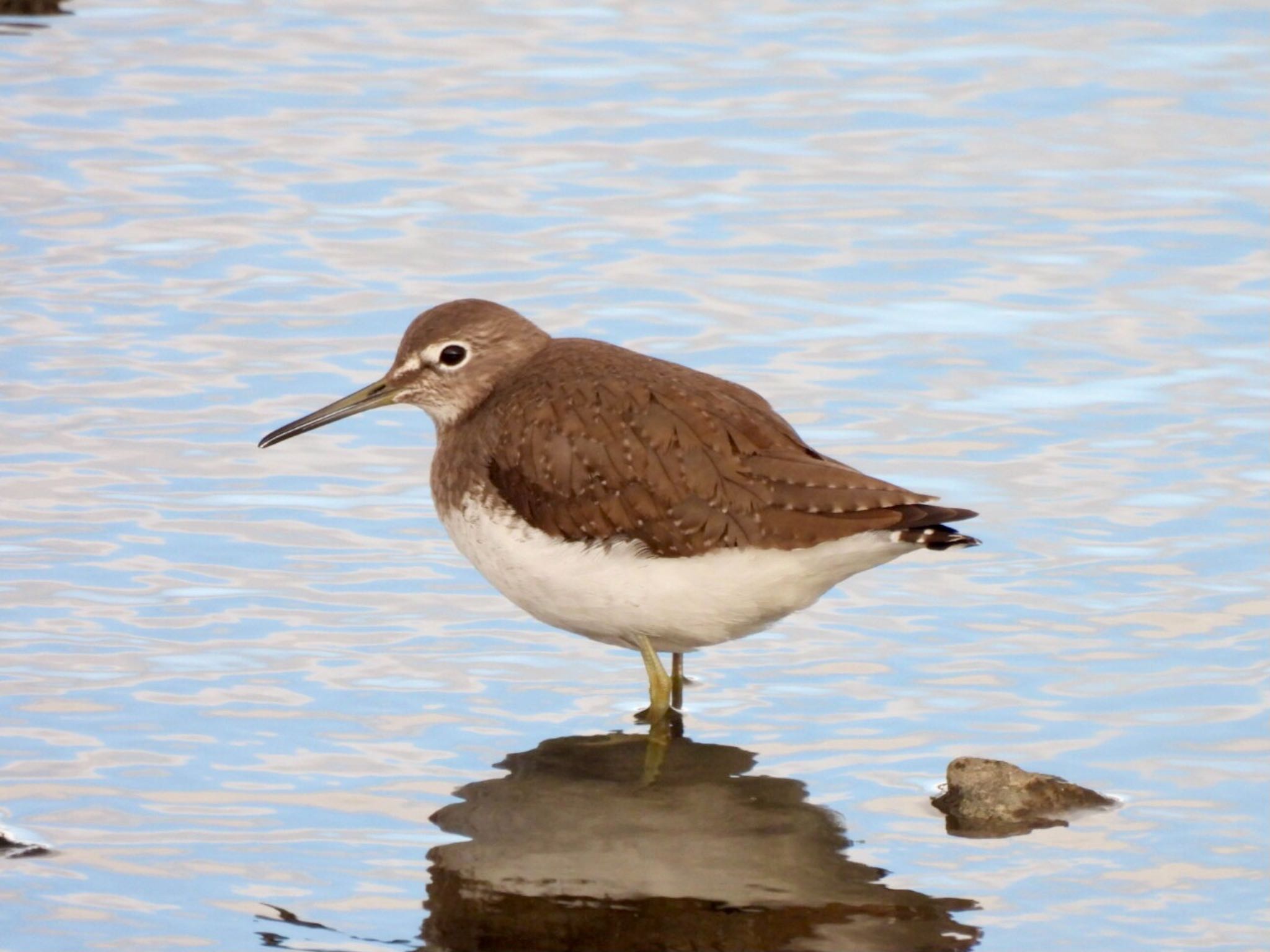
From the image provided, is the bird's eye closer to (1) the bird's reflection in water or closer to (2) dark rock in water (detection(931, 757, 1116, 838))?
(1) the bird's reflection in water

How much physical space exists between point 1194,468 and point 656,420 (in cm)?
365

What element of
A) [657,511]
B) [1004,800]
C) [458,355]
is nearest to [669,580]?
[657,511]

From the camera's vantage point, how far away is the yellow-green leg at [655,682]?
28.6 feet

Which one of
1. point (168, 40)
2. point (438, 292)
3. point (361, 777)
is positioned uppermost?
point (168, 40)

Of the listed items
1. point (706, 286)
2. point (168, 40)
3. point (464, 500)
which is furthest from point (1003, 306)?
point (168, 40)

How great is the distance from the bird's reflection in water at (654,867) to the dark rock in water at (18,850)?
1.33m

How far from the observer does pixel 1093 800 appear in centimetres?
796

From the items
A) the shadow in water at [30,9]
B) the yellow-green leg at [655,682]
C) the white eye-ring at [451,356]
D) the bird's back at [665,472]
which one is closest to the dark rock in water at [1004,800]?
the bird's back at [665,472]

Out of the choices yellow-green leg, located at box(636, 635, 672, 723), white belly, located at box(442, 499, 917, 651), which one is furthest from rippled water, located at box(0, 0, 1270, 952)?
white belly, located at box(442, 499, 917, 651)

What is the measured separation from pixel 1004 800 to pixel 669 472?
1.84 meters

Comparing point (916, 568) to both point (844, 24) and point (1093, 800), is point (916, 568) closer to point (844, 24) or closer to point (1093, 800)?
point (1093, 800)

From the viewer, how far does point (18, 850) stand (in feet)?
24.6

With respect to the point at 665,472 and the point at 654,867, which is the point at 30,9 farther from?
the point at 654,867

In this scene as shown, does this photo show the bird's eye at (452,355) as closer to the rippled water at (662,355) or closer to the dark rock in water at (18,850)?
the rippled water at (662,355)
